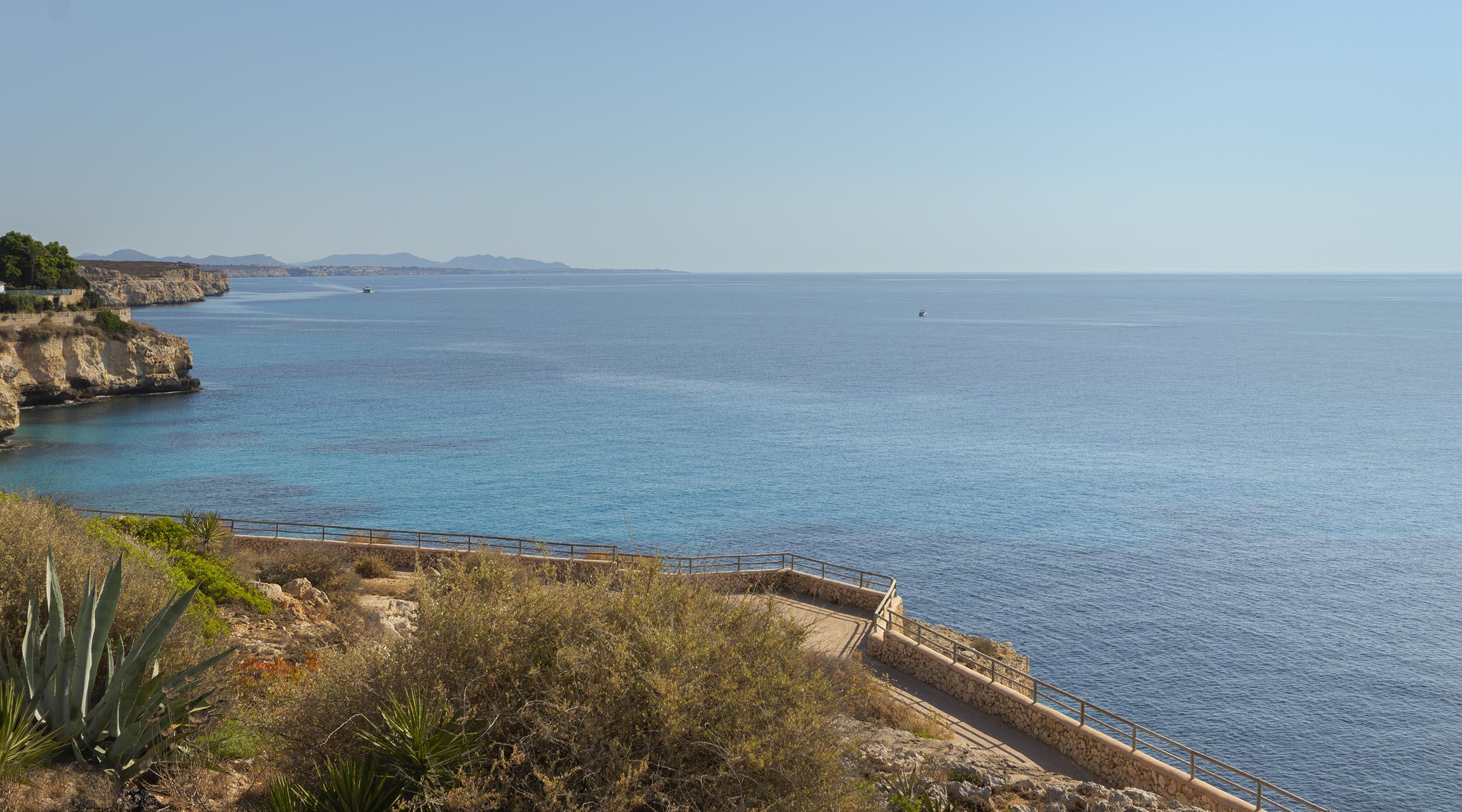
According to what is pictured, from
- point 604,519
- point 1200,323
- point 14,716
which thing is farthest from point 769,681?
point 1200,323

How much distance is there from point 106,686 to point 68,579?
8.11 feet

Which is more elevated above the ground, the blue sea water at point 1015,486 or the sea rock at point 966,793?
the sea rock at point 966,793

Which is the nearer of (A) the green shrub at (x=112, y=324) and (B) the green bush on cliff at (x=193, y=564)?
(B) the green bush on cliff at (x=193, y=564)

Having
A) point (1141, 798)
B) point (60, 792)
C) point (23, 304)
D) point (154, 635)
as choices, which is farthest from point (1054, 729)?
point (23, 304)

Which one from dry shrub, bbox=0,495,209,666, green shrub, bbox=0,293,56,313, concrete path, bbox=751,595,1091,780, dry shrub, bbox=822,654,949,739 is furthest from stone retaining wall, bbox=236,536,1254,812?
green shrub, bbox=0,293,56,313

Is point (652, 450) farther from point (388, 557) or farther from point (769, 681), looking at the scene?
point (769, 681)

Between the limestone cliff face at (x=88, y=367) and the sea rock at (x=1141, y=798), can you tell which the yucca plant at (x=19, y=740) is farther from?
the limestone cliff face at (x=88, y=367)

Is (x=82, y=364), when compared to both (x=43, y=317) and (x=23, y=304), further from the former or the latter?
(x=23, y=304)

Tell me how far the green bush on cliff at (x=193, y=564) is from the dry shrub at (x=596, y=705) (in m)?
9.69

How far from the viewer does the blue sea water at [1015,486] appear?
31250 mm

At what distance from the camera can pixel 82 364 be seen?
76.8 m

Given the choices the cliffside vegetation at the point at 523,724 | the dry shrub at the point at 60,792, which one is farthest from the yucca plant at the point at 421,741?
the dry shrub at the point at 60,792

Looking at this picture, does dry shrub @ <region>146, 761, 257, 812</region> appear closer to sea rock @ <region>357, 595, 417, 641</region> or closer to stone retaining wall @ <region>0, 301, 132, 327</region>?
sea rock @ <region>357, 595, 417, 641</region>

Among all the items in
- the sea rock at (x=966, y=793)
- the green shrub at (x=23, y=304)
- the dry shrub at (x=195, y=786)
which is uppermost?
the green shrub at (x=23, y=304)
